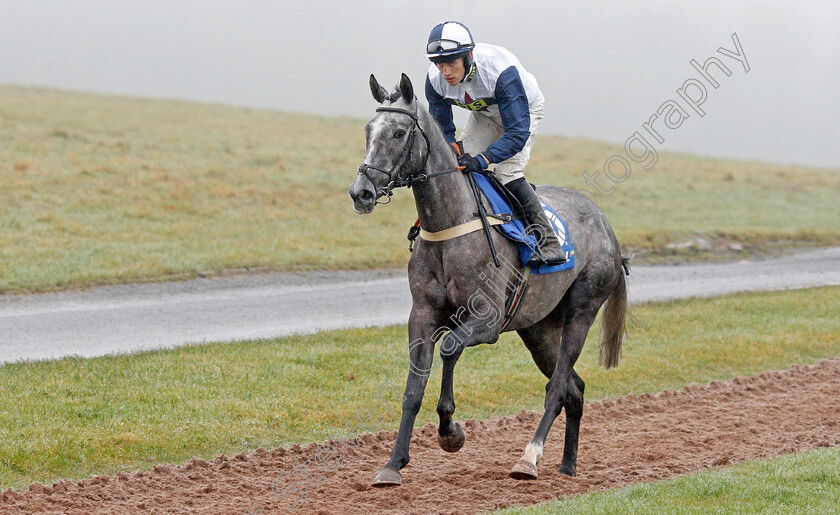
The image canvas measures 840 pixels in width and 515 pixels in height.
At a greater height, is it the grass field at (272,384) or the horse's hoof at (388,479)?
the horse's hoof at (388,479)

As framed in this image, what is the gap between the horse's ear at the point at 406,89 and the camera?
233 inches

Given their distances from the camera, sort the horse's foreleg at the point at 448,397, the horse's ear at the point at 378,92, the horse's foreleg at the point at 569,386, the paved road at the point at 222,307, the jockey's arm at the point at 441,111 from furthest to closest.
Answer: the paved road at the point at 222,307 < the horse's foreleg at the point at 569,386 < the jockey's arm at the point at 441,111 < the horse's foreleg at the point at 448,397 < the horse's ear at the point at 378,92

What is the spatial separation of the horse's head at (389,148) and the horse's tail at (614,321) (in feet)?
9.85

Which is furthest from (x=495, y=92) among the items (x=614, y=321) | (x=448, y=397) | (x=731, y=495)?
(x=731, y=495)

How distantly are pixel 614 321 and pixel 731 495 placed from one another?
8.17 ft

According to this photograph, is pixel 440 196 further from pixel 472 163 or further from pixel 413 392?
pixel 413 392

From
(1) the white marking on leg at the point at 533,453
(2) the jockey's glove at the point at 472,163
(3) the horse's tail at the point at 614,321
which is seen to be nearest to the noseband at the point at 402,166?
(2) the jockey's glove at the point at 472,163

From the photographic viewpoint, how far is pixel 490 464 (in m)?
7.52

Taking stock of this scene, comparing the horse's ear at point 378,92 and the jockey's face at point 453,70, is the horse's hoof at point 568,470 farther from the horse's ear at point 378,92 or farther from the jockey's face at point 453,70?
the horse's ear at point 378,92

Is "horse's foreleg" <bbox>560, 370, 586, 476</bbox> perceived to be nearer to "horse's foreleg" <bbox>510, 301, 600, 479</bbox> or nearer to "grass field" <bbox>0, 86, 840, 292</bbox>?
"horse's foreleg" <bbox>510, 301, 600, 479</bbox>

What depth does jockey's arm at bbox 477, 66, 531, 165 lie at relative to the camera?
6625 mm

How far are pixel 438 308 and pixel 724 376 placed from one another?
6.34m

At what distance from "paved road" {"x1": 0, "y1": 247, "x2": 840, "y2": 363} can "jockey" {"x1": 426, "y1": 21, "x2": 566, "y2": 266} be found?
19.2ft

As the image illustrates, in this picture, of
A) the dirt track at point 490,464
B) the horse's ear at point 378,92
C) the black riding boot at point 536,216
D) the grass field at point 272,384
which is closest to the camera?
the horse's ear at point 378,92
